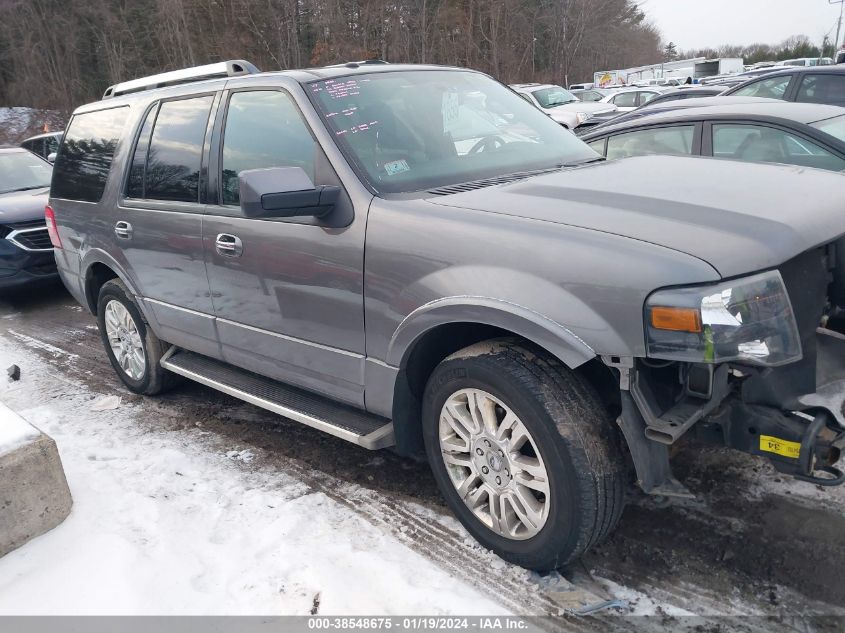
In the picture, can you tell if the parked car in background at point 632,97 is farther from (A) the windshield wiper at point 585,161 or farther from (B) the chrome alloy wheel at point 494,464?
(B) the chrome alloy wheel at point 494,464

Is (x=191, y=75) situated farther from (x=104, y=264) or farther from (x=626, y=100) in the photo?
(x=626, y=100)

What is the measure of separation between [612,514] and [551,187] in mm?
1334

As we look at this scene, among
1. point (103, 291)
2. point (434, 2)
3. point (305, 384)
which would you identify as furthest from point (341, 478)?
point (434, 2)

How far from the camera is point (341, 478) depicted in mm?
3648

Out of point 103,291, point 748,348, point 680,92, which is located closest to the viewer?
point 748,348

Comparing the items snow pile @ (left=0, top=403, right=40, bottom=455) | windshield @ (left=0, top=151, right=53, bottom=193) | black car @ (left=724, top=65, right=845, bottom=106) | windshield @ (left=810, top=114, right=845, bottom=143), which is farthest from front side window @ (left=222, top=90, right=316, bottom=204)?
black car @ (left=724, top=65, right=845, bottom=106)

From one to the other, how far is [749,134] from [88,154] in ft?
15.8

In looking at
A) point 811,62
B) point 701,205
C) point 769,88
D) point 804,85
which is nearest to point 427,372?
point 701,205

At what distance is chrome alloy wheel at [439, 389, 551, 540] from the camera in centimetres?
262

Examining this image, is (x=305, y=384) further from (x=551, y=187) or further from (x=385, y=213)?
(x=551, y=187)

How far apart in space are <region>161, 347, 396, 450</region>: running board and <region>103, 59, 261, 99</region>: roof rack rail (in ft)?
5.70

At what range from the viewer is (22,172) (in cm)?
896

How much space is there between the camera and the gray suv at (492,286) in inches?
89.7

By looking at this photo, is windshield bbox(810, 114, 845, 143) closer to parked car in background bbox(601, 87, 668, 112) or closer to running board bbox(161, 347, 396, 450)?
running board bbox(161, 347, 396, 450)
